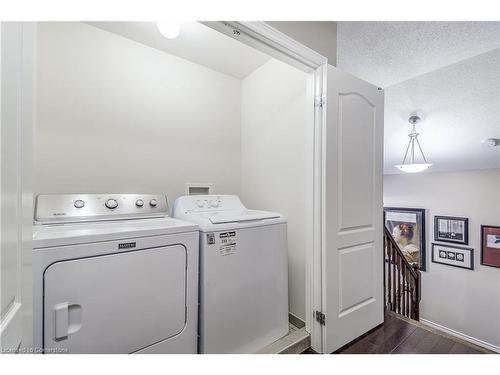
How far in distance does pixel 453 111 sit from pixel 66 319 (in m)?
3.99

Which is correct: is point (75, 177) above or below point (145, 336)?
above

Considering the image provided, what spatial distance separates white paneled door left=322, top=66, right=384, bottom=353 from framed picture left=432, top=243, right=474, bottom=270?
2.96 meters

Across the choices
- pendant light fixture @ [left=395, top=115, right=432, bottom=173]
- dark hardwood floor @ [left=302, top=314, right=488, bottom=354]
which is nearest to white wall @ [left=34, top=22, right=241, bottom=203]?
dark hardwood floor @ [left=302, top=314, right=488, bottom=354]

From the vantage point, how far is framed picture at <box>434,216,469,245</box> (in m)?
3.73

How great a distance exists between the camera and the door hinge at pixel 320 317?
1.54 meters

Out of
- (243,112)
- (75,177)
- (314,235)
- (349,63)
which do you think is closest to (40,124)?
(75,177)

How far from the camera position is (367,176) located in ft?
5.86

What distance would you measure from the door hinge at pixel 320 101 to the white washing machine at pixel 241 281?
80 cm

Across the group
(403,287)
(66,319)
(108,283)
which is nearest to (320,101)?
(108,283)

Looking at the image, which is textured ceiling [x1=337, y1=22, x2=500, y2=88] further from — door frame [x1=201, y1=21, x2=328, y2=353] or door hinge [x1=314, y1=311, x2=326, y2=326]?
door hinge [x1=314, y1=311, x2=326, y2=326]

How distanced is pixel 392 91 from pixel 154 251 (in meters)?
3.19

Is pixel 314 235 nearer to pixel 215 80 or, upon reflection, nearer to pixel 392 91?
pixel 215 80

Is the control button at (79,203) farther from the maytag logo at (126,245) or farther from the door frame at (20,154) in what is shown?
the door frame at (20,154)

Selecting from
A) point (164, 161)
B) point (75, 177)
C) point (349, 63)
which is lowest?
point (75, 177)
